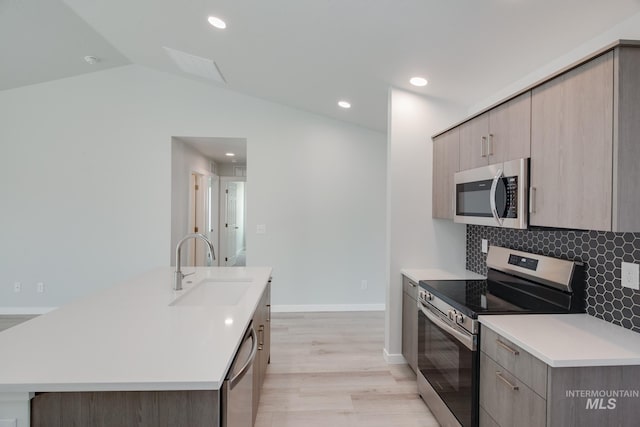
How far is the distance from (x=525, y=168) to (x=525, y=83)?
0.91 metres

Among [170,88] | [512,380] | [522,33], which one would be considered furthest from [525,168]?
[170,88]

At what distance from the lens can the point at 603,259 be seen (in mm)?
1547

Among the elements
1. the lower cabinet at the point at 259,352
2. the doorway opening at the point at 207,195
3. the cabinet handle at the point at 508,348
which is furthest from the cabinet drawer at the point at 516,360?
the doorway opening at the point at 207,195

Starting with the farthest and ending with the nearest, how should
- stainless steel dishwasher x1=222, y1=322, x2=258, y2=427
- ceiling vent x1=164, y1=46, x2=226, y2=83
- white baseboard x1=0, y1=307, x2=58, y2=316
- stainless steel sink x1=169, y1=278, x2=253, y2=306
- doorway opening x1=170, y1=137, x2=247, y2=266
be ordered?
doorway opening x1=170, y1=137, x2=247, y2=266, white baseboard x1=0, y1=307, x2=58, y2=316, ceiling vent x1=164, y1=46, x2=226, y2=83, stainless steel sink x1=169, y1=278, x2=253, y2=306, stainless steel dishwasher x1=222, y1=322, x2=258, y2=427

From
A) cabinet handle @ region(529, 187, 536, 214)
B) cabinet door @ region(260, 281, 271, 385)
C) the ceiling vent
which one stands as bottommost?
cabinet door @ region(260, 281, 271, 385)

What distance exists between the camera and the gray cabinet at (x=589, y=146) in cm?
120

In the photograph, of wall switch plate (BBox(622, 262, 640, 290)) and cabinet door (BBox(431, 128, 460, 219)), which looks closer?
wall switch plate (BBox(622, 262, 640, 290))

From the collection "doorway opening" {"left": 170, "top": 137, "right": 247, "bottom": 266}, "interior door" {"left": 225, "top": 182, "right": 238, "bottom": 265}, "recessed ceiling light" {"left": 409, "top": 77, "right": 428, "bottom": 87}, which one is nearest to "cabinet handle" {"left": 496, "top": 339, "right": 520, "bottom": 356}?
"recessed ceiling light" {"left": 409, "top": 77, "right": 428, "bottom": 87}

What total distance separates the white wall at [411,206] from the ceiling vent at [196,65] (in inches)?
80.1

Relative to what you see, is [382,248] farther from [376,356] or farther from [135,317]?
[135,317]

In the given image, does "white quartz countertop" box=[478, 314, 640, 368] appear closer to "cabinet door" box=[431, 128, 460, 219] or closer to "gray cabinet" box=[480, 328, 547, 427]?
"gray cabinet" box=[480, 328, 547, 427]

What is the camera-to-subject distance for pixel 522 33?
5.79ft

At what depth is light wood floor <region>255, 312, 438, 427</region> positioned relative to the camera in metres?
2.12

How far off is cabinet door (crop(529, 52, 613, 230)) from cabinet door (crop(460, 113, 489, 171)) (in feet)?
1.43
